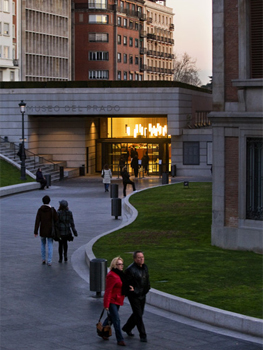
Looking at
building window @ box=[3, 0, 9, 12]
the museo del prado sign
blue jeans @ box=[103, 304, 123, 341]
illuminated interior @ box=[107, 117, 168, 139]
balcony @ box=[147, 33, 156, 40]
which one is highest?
balcony @ box=[147, 33, 156, 40]

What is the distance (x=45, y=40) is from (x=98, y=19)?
1244 centimetres

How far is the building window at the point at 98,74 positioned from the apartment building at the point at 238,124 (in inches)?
3678

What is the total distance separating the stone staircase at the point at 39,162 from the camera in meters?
50.7

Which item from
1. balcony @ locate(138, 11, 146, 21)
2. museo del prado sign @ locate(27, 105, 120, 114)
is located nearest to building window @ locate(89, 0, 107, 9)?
balcony @ locate(138, 11, 146, 21)

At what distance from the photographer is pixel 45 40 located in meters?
107

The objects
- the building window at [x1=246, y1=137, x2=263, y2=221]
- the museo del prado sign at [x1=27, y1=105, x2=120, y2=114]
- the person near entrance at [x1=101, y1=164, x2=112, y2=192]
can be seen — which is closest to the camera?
the building window at [x1=246, y1=137, x2=263, y2=221]

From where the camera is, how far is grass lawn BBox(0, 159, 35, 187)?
43.0m

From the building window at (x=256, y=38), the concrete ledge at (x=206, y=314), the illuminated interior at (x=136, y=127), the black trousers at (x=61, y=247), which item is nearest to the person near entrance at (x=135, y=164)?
the illuminated interior at (x=136, y=127)

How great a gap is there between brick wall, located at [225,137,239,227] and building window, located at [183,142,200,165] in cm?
3214

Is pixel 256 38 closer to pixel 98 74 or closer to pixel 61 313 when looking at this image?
pixel 61 313

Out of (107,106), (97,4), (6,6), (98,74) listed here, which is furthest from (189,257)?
(97,4)

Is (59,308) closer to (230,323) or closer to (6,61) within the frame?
(230,323)

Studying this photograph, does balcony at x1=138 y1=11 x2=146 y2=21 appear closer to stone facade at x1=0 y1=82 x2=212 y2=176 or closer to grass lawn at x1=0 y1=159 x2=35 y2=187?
stone facade at x1=0 y1=82 x2=212 y2=176

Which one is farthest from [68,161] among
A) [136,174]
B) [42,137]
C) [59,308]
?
[59,308]
